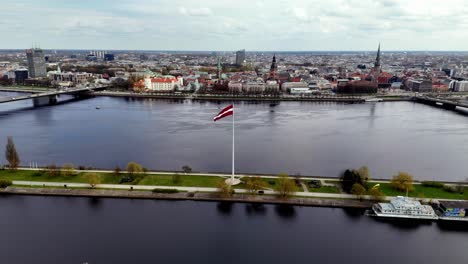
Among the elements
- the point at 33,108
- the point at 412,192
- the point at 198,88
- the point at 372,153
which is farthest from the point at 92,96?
the point at 412,192

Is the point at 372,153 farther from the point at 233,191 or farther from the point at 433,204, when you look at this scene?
the point at 233,191

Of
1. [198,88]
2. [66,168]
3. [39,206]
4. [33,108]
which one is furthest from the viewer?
[198,88]

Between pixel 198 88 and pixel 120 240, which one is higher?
pixel 198 88

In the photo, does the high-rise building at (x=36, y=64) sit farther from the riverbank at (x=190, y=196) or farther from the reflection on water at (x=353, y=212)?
the reflection on water at (x=353, y=212)

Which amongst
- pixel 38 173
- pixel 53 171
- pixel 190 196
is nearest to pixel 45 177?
pixel 53 171

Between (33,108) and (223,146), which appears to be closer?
(223,146)

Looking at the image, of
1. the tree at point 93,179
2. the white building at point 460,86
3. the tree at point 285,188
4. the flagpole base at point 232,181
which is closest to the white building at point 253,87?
the white building at point 460,86

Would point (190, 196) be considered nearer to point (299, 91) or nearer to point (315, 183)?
point (315, 183)

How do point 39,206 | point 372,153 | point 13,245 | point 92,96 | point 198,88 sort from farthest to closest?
point 198,88 < point 92,96 < point 372,153 < point 39,206 < point 13,245
